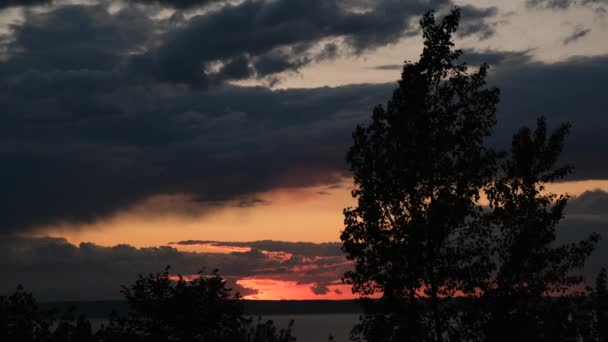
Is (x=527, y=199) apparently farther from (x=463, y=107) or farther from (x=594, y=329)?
(x=594, y=329)

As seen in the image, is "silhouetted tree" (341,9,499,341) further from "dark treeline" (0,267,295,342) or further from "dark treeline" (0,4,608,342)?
"dark treeline" (0,267,295,342)

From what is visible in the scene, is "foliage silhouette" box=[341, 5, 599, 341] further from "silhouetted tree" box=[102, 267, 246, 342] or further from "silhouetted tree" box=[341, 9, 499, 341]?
"silhouetted tree" box=[102, 267, 246, 342]

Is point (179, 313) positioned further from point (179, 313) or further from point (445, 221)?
point (445, 221)

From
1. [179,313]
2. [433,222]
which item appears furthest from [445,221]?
[179,313]

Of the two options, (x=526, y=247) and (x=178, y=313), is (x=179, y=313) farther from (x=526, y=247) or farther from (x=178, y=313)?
(x=526, y=247)

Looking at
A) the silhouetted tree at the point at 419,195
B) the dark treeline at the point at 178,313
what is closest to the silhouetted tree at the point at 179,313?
the dark treeline at the point at 178,313

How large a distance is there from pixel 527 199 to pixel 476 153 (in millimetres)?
5651

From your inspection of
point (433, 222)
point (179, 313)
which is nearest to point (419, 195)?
point (433, 222)

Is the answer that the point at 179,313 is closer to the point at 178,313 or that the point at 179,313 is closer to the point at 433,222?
the point at 178,313

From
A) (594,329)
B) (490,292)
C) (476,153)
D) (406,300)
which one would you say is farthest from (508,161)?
(594,329)

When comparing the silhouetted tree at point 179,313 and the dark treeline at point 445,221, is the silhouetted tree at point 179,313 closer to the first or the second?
the silhouetted tree at point 179,313

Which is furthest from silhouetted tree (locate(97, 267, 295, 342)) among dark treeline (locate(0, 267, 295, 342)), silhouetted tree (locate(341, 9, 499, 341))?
silhouetted tree (locate(341, 9, 499, 341))

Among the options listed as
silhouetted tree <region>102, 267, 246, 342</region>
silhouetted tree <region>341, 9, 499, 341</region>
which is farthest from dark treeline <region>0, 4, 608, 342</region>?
silhouetted tree <region>102, 267, 246, 342</region>

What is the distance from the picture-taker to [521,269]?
125ft
